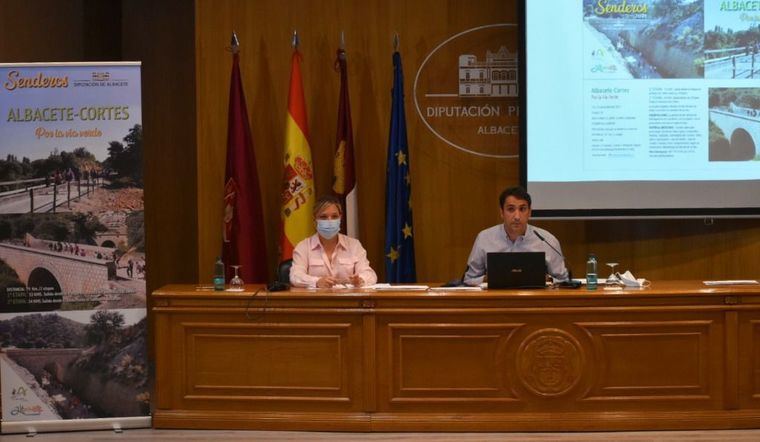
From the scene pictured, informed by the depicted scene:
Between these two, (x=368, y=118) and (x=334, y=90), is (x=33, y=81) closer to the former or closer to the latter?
(x=334, y=90)

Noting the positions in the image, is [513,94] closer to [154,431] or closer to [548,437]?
[548,437]

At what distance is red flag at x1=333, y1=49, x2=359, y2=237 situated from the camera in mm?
6590

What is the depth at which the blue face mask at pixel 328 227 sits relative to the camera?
18.1ft

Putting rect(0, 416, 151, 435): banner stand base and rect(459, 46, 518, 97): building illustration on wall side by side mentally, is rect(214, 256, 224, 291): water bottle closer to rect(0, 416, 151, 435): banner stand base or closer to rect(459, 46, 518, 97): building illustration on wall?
rect(0, 416, 151, 435): banner stand base

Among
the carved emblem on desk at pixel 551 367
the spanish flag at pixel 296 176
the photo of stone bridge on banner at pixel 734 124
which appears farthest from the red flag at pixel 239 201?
the photo of stone bridge on banner at pixel 734 124

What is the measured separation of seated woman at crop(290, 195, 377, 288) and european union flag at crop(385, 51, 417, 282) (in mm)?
934

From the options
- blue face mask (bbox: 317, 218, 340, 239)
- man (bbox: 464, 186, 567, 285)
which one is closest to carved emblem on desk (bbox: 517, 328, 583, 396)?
man (bbox: 464, 186, 567, 285)

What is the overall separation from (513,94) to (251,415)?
3001 mm

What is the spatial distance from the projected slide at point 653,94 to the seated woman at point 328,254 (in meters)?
1.65

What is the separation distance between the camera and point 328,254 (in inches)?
223

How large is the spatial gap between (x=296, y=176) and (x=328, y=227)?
1.12m

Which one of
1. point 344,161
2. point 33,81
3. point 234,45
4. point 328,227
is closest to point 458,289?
point 328,227

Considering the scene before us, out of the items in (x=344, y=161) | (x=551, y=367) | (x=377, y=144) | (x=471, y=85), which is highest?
(x=471, y=85)

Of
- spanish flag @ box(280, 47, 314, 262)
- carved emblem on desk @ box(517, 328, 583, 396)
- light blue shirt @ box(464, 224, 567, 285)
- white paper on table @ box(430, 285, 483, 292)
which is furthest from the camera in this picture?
spanish flag @ box(280, 47, 314, 262)
